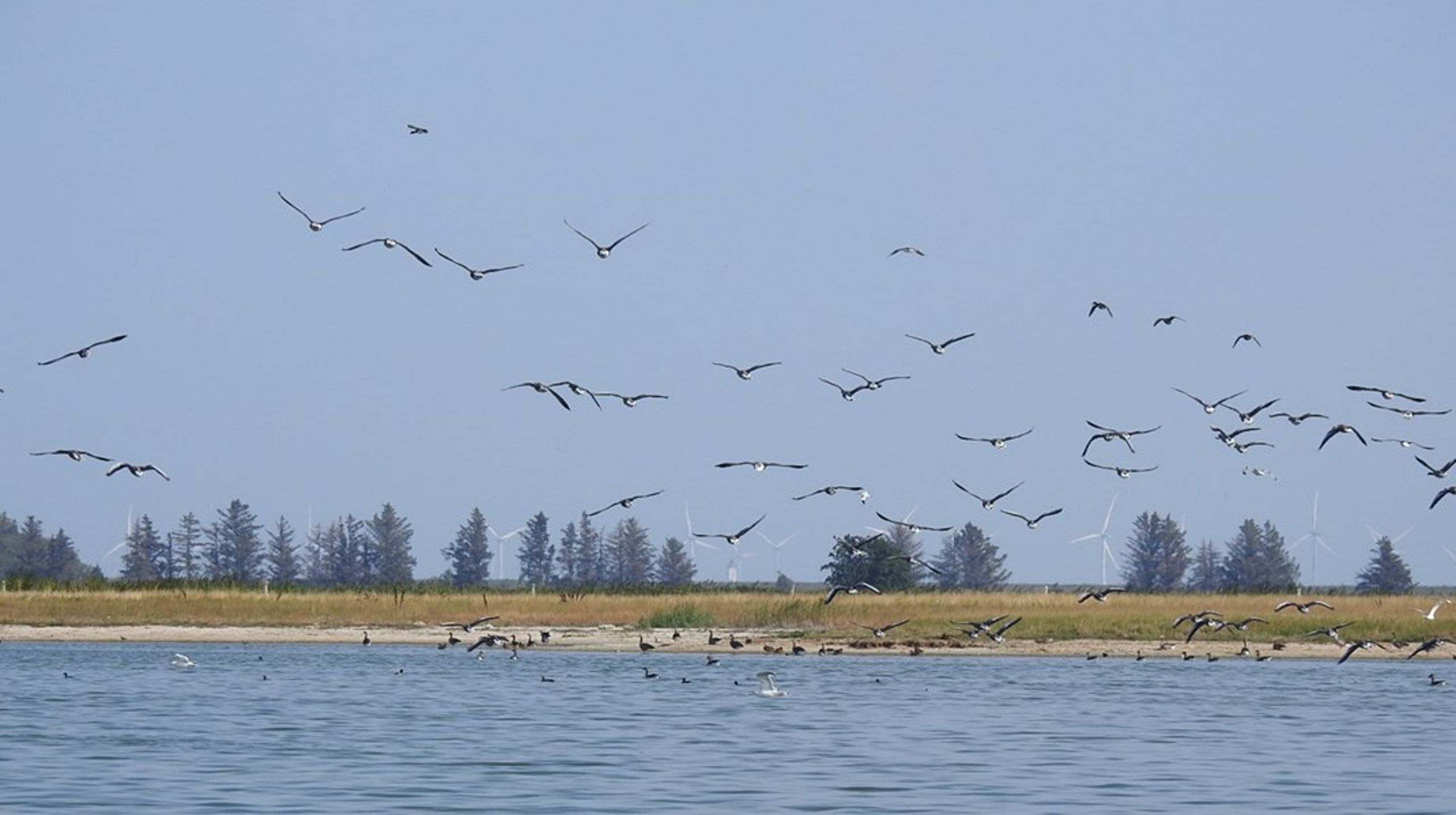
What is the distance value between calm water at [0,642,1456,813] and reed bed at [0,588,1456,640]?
8.74 meters

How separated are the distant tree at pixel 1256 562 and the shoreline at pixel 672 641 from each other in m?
104

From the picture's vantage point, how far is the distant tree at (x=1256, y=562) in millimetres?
171750

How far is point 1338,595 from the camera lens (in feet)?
300

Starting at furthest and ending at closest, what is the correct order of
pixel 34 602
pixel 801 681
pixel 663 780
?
pixel 34 602
pixel 801 681
pixel 663 780

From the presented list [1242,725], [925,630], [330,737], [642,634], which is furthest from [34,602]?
[1242,725]

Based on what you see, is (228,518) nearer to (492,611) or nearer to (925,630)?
(492,611)

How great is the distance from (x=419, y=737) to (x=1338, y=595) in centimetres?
6084

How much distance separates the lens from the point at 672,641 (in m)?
69.6

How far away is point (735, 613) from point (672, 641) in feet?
25.3

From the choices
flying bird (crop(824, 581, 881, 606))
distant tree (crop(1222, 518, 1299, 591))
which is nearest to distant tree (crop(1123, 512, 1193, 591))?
distant tree (crop(1222, 518, 1299, 591))

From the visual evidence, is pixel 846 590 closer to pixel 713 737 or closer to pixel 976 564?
pixel 713 737

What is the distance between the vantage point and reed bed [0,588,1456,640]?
70.7 meters

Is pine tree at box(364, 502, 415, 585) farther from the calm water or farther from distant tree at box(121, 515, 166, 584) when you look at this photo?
the calm water

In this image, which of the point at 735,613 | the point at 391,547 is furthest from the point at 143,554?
the point at 735,613
